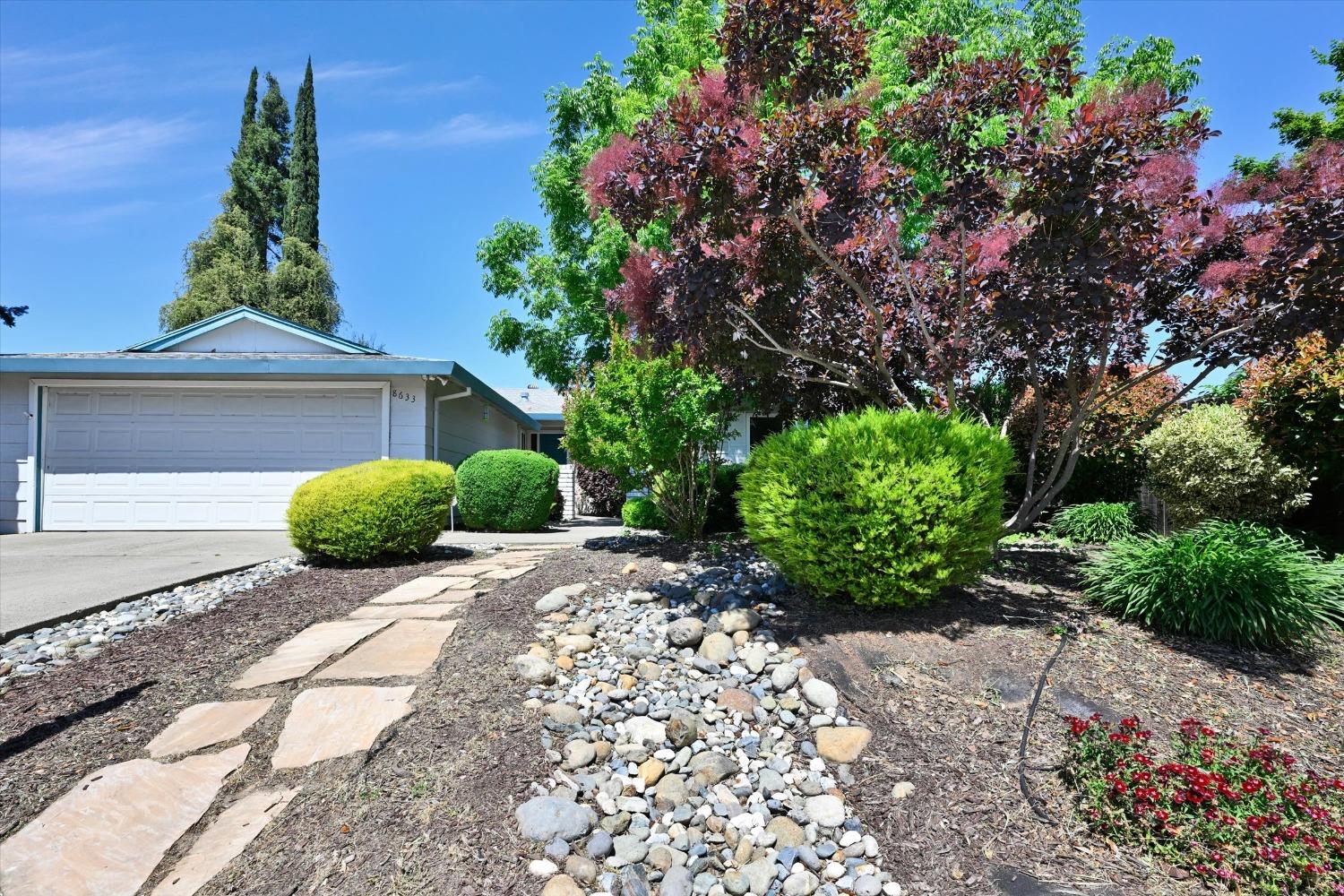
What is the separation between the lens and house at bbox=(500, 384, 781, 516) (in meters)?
12.8

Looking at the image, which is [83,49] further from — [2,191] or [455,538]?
[455,538]

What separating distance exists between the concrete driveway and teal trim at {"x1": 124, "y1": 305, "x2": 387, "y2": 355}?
10.5 feet

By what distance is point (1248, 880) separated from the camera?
1904 millimetres

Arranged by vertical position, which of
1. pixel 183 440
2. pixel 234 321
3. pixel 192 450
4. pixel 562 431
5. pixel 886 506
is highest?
pixel 234 321

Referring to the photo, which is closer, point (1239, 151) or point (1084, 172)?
point (1084, 172)

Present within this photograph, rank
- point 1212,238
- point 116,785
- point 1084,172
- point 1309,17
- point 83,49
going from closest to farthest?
point 116,785 → point 1084,172 → point 1212,238 → point 83,49 → point 1309,17

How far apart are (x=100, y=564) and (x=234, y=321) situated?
6.20 meters

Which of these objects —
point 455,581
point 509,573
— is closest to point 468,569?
point 455,581

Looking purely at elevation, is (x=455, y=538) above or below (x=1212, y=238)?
below

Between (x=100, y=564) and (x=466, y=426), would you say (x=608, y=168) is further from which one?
(x=466, y=426)

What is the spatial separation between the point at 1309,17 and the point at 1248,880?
1062 cm

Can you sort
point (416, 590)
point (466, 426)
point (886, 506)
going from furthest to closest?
point (466, 426), point (416, 590), point (886, 506)

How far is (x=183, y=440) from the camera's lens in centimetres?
1006

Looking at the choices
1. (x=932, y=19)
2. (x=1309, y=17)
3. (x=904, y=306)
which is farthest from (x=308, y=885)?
(x=932, y=19)
